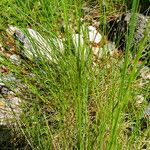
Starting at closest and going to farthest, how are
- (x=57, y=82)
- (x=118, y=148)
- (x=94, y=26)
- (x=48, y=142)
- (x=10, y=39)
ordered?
(x=118, y=148)
(x=48, y=142)
(x=57, y=82)
(x=10, y=39)
(x=94, y=26)

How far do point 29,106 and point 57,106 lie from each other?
1.03ft

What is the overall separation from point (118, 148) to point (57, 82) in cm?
87

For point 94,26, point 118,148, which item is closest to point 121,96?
point 118,148

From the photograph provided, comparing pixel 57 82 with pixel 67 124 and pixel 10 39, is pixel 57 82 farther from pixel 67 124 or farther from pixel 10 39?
pixel 10 39

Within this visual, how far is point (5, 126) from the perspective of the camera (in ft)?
8.19

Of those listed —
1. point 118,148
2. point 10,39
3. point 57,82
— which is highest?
point 10,39

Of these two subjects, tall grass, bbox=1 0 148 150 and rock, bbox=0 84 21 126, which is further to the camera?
rock, bbox=0 84 21 126

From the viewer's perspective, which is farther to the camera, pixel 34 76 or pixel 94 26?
pixel 94 26

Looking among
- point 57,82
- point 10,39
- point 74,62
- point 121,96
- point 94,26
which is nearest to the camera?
point 121,96

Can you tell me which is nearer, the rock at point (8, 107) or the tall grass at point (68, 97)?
the tall grass at point (68, 97)

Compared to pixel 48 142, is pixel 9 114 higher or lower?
higher

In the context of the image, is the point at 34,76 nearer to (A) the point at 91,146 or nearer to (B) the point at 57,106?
(B) the point at 57,106

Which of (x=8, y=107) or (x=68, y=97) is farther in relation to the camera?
(x=8, y=107)

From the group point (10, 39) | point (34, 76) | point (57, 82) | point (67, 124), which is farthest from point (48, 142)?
point (10, 39)
